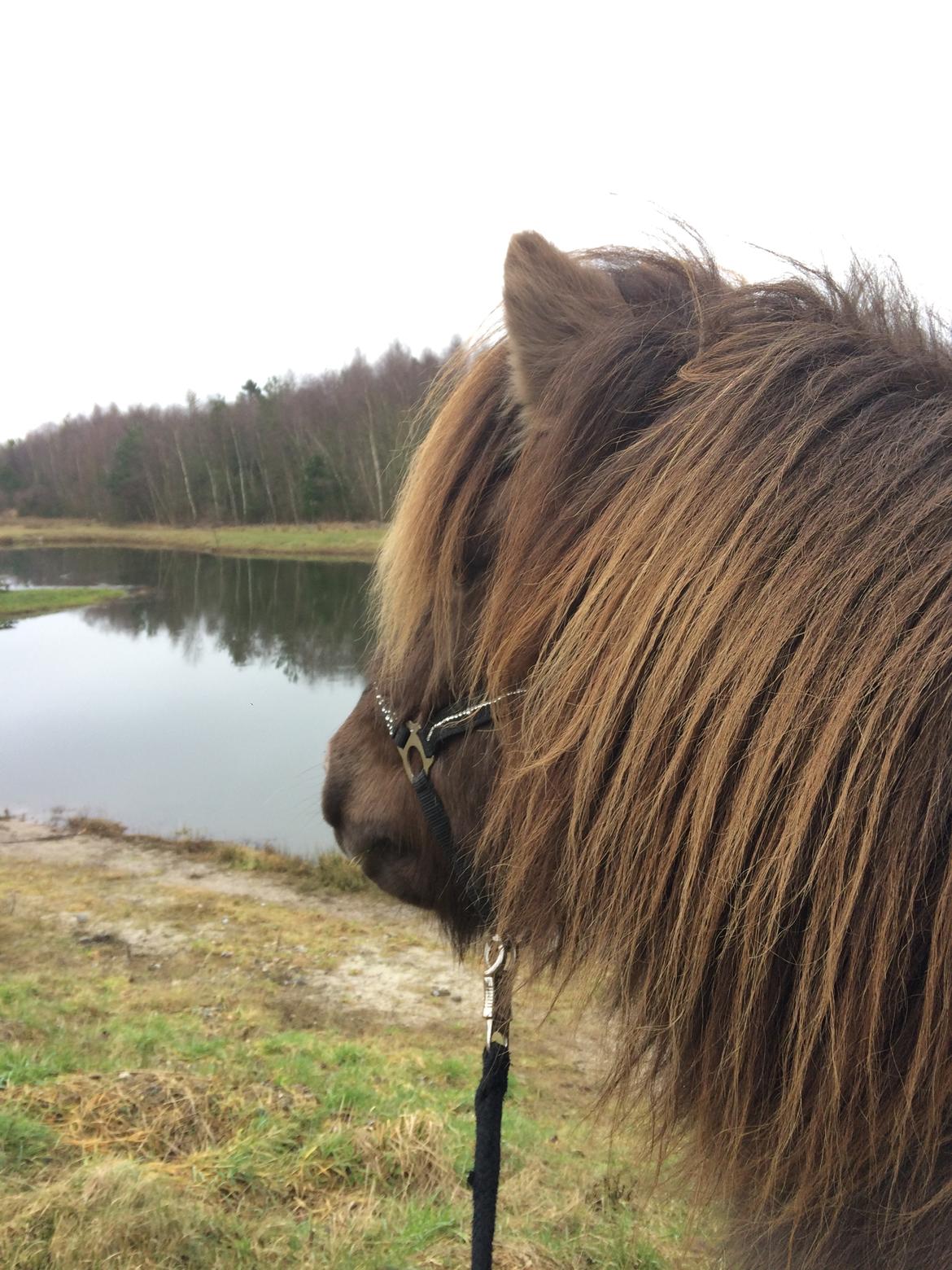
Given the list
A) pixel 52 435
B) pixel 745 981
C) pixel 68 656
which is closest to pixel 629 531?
pixel 745 981

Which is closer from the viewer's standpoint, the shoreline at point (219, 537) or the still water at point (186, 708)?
the still water at point (186, 708)

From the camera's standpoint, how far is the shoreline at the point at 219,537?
4597 cm

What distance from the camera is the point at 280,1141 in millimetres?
3361

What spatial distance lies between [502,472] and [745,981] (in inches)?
35.3

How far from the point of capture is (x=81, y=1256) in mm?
2275

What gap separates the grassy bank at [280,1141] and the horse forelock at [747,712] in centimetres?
44

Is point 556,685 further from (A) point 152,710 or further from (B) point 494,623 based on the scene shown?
(A) point 152,710

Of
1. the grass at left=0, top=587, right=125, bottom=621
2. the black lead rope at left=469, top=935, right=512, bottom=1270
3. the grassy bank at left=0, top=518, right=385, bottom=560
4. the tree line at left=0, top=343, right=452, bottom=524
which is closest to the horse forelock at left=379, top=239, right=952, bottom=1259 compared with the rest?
the black lead rope at left=469, top=935, right=512, bottom=1270

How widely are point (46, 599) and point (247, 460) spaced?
31.0 metres

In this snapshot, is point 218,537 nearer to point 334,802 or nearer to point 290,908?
point 290,908

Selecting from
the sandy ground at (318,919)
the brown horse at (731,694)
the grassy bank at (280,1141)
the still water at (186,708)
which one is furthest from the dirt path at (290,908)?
the brown horse at (731,694)

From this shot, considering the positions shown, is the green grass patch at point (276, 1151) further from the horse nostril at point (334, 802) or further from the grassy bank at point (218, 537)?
the grassy bank at point (218, 537)

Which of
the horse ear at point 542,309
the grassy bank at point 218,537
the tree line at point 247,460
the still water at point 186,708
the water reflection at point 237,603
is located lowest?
the still water at point 186,708

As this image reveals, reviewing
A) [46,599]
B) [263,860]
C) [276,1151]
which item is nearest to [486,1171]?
[276,1151]
